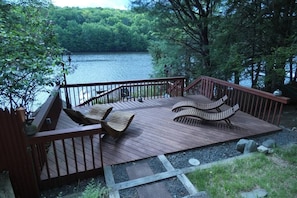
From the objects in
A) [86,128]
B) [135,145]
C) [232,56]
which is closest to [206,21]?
[232,56]

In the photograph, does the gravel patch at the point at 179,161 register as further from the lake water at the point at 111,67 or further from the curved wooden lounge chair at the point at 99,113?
the lake water at the point at 111,67

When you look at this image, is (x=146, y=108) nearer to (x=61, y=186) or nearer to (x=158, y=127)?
(x=158, y=127)

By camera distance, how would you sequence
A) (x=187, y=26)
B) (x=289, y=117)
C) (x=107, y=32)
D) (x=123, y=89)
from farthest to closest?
(x=107, y=32), (x=123, y=89), (x=187, y=26), (x=289, y=117)

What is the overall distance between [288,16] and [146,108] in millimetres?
5376

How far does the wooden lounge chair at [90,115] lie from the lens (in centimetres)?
385

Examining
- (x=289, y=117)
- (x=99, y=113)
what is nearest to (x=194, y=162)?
(x=99, y=113)

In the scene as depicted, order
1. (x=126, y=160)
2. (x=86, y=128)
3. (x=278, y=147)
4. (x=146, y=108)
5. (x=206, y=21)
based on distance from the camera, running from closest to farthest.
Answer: (x=86, y=128) < (x=126, y=160) < (x=278, y=147) < (x=146, y=108) < (x=206, y=21)

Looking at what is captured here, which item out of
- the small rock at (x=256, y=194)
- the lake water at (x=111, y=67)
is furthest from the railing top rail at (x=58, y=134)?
the lake water at (x=111, y=67)

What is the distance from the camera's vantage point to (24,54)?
2.73 metres

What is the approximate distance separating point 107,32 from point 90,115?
615 inches

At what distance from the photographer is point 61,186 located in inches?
105

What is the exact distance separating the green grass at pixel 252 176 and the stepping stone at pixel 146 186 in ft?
1.47

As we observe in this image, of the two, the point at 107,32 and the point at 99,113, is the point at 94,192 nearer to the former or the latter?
the point at 99,113

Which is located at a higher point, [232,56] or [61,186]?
[232,56]
